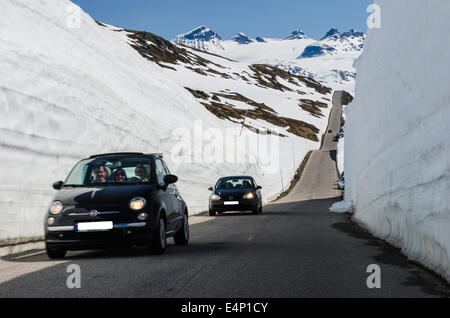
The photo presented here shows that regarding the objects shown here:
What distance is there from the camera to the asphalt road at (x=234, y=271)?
5879 mm

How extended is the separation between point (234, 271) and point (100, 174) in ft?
12.1

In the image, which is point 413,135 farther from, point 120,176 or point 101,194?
point 101,194

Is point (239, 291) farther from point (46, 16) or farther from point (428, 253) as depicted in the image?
point (46, 16)

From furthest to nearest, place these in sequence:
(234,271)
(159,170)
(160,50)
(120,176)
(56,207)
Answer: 1. (160,50)
2. (159,170)
3. (120,176)
4. (56,207)
5. (234,271)

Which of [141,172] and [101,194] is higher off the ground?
[141,172]

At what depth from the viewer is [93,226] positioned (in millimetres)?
8500

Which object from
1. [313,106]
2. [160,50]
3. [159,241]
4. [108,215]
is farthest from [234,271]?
[160,50]

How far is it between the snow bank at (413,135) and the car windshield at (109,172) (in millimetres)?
4388

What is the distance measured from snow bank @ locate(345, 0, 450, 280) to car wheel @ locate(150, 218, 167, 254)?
384 centimetres

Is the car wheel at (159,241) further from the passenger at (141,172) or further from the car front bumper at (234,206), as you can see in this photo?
the car front bumper at (234,206)

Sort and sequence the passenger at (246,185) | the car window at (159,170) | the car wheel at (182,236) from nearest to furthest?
the car window at (159,170), the car wheel at (182,236), the passenger at (246,185)

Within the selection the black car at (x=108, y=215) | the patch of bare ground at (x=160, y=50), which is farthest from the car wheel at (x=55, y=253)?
the patch of bare ground at (x=160, y=50)

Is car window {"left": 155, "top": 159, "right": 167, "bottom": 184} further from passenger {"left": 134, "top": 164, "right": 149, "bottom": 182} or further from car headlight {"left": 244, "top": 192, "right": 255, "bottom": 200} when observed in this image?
car headlight {"left": 244, "top": 192, "right": 255, "bottom": 200}

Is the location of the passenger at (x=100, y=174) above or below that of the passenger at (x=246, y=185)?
above
